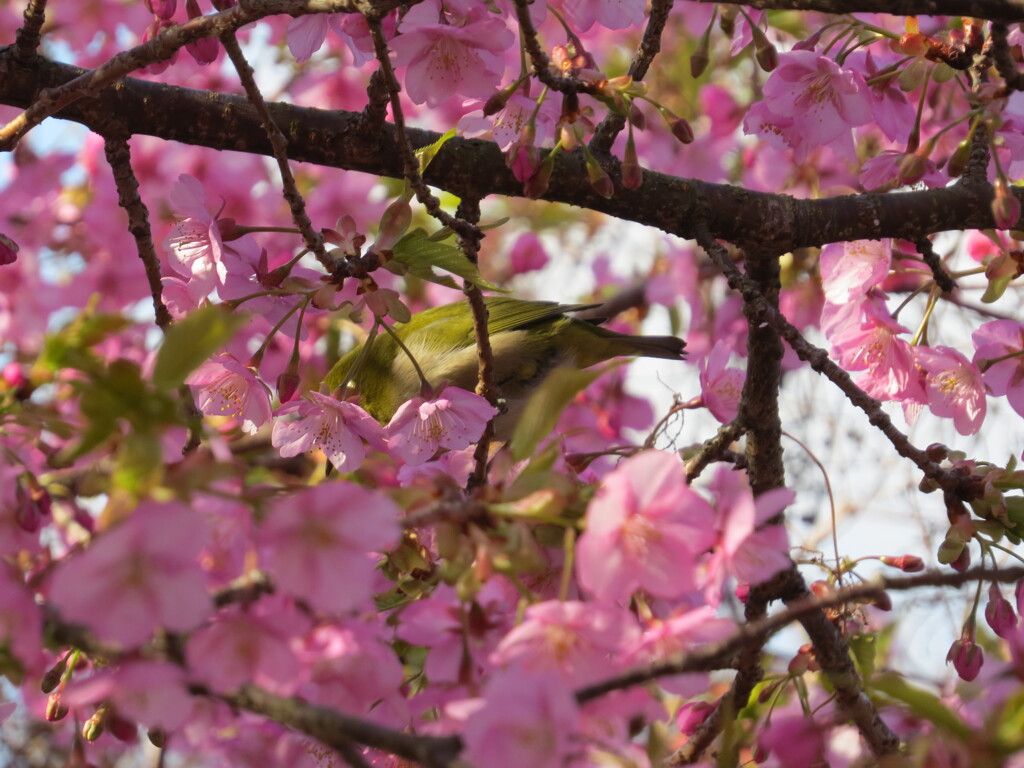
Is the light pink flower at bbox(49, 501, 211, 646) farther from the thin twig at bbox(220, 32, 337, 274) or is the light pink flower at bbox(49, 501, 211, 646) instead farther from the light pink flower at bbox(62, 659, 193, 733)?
the thin twig at bbox(220, 32, 337, 274)

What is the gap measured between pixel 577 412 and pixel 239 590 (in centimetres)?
301

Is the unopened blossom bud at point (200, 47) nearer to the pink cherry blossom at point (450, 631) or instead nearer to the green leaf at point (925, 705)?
the pink cherry blossom at point (450, 631)

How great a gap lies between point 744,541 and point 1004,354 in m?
1.05

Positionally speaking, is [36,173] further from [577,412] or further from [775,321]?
[775,321]

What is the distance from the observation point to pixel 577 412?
4.05 metres

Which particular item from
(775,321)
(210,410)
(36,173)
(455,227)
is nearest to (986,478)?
(775,321)

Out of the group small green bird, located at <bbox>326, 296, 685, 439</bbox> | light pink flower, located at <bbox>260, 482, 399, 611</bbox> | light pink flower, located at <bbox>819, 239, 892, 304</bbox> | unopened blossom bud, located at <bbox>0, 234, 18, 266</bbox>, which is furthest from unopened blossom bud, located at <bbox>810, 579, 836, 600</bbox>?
small green bird, located at <bbox>326, 296, 685, 439</bbox>

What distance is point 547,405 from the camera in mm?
1162

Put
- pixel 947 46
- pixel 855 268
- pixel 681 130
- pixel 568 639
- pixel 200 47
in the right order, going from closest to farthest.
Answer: pixel 568 639
pixel 681 130
pixel 947 46
pixel 200 47
pixel 855 268

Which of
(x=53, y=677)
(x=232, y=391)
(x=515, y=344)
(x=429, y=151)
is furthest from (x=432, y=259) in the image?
(x=515, y=344)

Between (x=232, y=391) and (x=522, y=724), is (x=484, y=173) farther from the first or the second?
(x=522, y=724)

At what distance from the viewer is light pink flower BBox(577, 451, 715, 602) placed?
108 cm

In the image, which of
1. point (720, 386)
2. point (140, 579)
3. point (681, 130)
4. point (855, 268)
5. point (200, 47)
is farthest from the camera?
point (720, 386)

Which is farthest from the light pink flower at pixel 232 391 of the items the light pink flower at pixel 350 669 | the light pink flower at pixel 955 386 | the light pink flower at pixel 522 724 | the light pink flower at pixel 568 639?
the light pink flower at pixel 955 386
